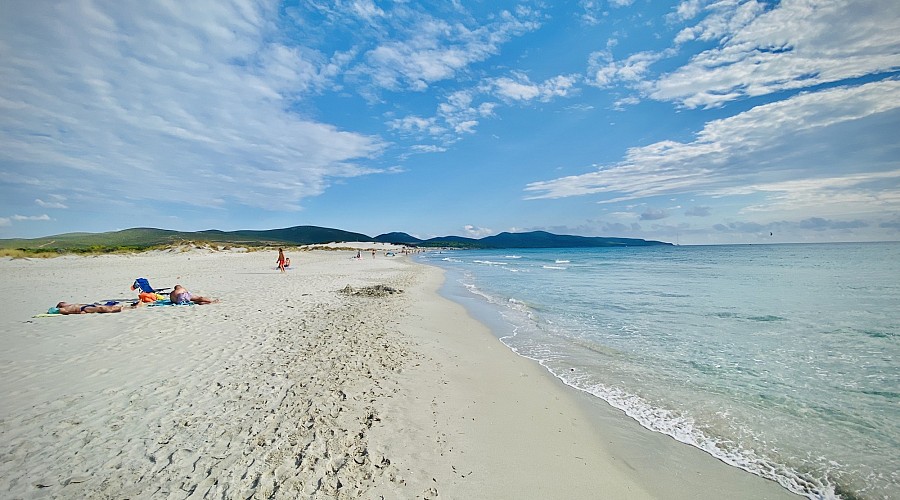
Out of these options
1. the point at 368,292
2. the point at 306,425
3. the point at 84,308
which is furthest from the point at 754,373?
the point at 84,308

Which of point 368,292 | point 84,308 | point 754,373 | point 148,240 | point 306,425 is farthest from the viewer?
point 148,240

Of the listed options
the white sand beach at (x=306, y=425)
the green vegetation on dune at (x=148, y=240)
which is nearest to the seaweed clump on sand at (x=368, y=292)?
the white sand beach at (x=306, y=425)

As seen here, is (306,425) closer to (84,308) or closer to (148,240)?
(84,308)

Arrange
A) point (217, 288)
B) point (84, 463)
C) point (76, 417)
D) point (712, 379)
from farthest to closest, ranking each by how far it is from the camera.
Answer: point (217, 288), point (712, 379), point (76, 417), point (84, 463)

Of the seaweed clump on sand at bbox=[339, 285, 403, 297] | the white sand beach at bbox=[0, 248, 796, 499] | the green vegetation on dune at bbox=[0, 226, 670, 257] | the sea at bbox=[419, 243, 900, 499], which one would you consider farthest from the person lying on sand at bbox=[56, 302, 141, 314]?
the green vegetation on dune at bbox=[0, 226, 670, 257]

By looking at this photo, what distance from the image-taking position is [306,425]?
4.69 m

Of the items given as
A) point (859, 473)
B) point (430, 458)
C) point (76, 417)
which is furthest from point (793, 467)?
point (76, 417)

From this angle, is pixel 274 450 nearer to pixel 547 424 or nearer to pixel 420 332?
pixel 547 424

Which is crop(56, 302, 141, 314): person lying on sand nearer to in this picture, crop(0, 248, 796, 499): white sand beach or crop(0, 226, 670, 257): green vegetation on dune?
crop(0, 248, 796, 499): white sand beach

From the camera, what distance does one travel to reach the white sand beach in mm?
3713

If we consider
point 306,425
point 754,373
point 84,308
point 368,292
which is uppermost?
point 84,308

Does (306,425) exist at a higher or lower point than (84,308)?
lower

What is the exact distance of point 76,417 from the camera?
4820mm

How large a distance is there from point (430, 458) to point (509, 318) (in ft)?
32.5
